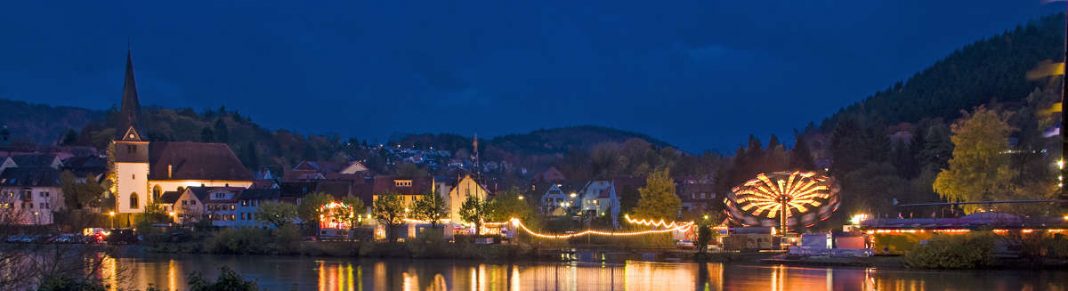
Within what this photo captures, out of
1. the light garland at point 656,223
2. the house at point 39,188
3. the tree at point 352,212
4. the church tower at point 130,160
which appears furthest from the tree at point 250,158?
the light garland at point 656,223

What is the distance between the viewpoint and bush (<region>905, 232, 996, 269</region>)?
44688 millimetres

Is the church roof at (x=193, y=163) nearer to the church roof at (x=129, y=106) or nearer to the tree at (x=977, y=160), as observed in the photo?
the church roof at (x=129, y=106)

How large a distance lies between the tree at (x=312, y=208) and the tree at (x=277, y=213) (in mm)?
641

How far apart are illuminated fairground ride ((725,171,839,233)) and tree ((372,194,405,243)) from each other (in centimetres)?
2269

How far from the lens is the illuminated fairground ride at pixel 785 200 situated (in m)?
57.3

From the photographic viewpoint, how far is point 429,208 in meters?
69.4

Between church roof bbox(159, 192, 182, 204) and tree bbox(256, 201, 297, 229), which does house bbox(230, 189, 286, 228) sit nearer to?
tree bbox(256, 201, 297, 229)

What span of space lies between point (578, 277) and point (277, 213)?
33791mm

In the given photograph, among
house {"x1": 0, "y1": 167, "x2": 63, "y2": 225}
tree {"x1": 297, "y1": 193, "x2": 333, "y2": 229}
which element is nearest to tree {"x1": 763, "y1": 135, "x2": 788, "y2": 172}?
tree {"x1": 297, "y1": 193, "x2": 333, "y2": 229}

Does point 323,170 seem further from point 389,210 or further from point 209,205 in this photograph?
point 389,210

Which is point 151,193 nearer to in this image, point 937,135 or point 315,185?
point 315,185

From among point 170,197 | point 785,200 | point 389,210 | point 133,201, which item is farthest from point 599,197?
point 133,201

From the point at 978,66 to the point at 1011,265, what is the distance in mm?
131355

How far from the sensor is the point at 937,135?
249 feet
